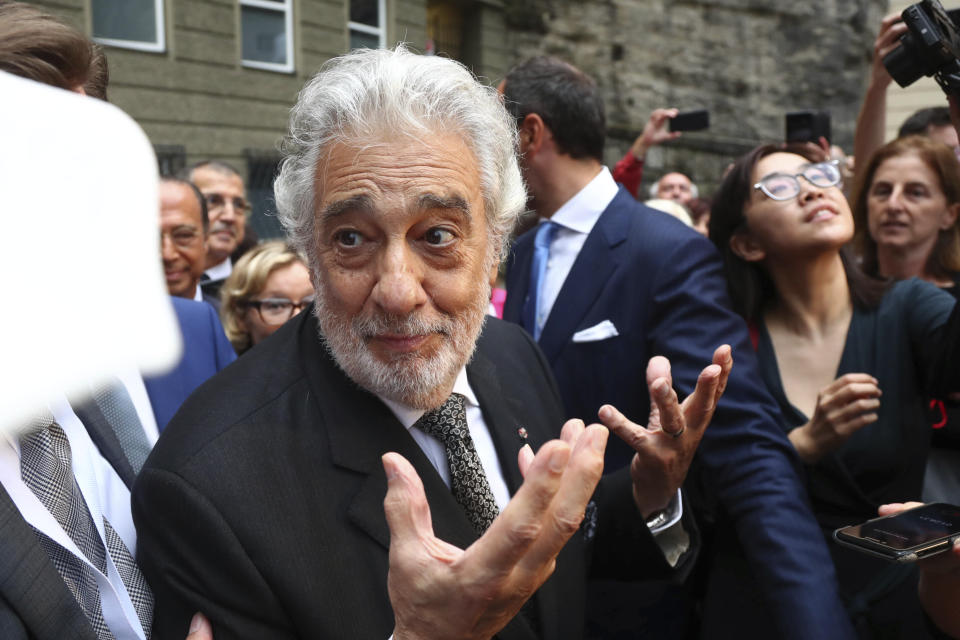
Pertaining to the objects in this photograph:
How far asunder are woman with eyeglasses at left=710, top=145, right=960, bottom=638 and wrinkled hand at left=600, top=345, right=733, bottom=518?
0.59 m

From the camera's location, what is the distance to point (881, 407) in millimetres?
2367

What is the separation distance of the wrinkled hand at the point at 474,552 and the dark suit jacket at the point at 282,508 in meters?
0.31

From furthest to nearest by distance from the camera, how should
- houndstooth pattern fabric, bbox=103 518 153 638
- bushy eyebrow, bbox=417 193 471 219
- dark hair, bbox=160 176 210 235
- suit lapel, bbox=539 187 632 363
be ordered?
dark hair, bbox=160 176 210 235 → suit lapel, bbox=539 187 632 363 → bushy eyebrow, bbox=417 193 471 219 → houndstooth pattern fabric, bbox=103 518 153 638

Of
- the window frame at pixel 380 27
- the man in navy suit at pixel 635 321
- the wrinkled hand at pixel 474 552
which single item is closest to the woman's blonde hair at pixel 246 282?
the man in navy suit at pixel 635 321

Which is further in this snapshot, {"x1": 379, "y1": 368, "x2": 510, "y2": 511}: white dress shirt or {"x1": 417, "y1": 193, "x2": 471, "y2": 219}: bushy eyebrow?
{"x1": 379, "y1": 368, "x2": 510, "y2": 511}: white dress shirt

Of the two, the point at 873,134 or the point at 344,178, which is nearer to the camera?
the point at 344,178

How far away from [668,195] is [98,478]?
6568mm

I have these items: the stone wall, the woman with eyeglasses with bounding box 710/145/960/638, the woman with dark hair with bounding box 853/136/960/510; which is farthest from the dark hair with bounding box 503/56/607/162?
the stone wall

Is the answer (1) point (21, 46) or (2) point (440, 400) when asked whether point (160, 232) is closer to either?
(1) point (21, 46)

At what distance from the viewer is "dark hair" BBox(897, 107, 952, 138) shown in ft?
13.0

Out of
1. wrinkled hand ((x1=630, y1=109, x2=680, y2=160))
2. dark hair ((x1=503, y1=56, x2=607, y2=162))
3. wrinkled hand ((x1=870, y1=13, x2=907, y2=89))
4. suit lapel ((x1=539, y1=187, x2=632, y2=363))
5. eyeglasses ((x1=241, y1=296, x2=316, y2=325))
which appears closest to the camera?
wrinkled hand ((x1=870, y1=13, x2=907, y2=89))

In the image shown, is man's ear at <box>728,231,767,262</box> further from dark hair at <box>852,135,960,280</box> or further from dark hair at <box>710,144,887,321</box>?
dark hair at <box>852,135,960,280</box>

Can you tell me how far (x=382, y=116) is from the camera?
5.17 feet

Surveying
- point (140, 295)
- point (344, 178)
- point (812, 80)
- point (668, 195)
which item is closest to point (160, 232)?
point (140, 295)
